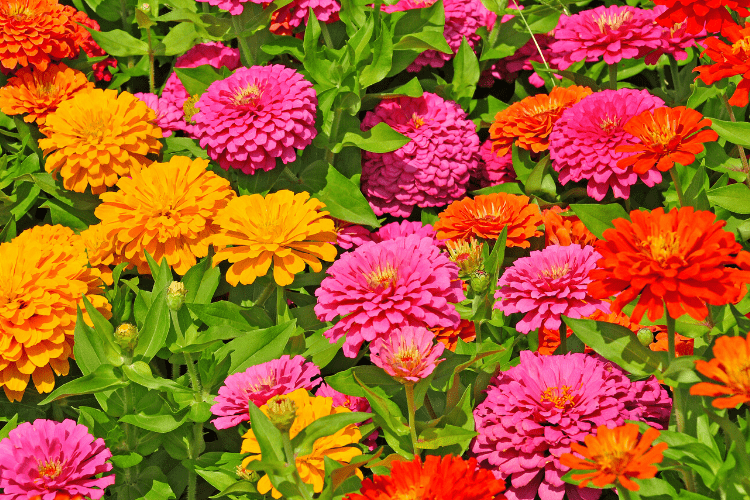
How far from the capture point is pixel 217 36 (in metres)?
2.22

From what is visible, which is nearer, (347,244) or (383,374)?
(383,374)

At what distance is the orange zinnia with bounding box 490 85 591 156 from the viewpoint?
203cm

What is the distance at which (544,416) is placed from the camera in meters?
1.41

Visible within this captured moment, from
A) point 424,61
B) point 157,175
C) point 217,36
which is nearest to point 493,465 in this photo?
point 157,175

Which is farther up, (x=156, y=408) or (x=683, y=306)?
(x=683, y=306)

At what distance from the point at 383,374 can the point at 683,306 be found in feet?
1.80

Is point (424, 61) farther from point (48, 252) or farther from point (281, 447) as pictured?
point (281, 447)

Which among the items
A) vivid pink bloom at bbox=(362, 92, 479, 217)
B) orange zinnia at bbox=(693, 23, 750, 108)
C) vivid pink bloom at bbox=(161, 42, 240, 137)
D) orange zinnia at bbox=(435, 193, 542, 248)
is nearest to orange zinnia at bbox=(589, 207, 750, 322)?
orange zinnia at bbox=(693, 23, 750, 108)

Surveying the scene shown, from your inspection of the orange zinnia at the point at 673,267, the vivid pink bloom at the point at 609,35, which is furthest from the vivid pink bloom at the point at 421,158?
the orange zinnia at the point at 673,267

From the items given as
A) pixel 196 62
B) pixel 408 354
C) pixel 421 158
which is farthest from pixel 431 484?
pixel 196 62

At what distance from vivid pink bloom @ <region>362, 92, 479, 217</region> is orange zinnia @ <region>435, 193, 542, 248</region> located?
229 millimetres

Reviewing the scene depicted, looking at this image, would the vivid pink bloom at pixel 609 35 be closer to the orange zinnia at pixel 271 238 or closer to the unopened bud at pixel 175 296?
the orange zinnia at pixel 271 238

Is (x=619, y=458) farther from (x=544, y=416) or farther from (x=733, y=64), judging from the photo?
(x=733, y=64)

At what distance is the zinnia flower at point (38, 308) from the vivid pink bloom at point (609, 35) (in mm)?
1321
